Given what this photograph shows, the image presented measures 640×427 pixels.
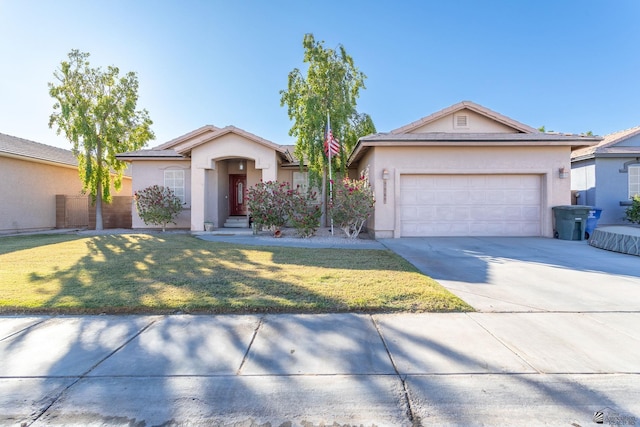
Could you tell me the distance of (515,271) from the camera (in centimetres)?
641

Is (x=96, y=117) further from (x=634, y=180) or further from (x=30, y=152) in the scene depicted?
(x=634, y=180)

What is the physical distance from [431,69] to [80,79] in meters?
16.5

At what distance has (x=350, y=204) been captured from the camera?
10859 millimetres

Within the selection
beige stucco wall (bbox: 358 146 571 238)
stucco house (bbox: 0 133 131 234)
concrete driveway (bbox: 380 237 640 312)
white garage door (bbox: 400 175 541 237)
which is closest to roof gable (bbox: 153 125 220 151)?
stucco house (bbox: 0 133 131 234)

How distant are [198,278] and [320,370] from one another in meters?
3.73

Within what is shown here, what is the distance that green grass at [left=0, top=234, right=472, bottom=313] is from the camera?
14.1ft

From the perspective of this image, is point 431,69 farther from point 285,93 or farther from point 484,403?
point 484,403

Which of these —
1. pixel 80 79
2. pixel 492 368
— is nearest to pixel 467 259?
pixel 492 368

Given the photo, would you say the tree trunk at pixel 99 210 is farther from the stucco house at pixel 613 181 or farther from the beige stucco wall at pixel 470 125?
the stucco house at pixel 613 181

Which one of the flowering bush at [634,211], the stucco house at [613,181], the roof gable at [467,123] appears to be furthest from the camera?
the stucco house at [613,181]

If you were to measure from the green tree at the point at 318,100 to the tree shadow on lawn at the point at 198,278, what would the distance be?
5.69 metres

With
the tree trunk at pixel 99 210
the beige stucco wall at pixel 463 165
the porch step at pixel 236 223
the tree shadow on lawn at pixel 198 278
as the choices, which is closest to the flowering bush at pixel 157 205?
the porch step at pixel 236 223

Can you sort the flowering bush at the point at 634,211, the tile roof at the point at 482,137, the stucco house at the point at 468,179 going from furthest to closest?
the flowering bush at the point at 634,211 < the stucco house at the point at 468,179 < the tile roof at the point at 482,137

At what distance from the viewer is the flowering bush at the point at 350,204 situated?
35.8 feet
